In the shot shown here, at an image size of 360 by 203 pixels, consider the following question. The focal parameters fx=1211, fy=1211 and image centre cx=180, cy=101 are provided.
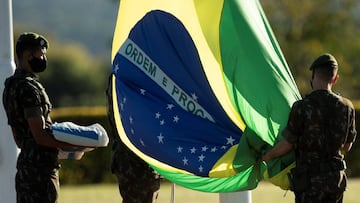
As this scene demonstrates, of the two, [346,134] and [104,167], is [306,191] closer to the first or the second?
[346,134]

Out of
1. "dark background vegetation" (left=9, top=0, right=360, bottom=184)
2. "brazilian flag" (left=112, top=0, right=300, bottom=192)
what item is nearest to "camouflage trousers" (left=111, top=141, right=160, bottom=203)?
"brazilian flag" (left=112, top=0, right=300, bottom=192)

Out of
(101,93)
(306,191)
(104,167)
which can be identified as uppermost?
(101,93)

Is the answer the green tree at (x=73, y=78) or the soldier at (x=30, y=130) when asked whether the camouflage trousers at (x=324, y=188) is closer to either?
the soldier at (x=30, y=130)

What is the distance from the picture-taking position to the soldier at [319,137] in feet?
31.9

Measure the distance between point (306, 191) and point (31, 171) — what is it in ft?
7.61

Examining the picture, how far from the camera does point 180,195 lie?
2019cm

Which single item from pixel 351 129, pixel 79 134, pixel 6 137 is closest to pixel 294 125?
pixel 351 129

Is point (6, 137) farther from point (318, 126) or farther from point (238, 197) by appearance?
point (318, 126)

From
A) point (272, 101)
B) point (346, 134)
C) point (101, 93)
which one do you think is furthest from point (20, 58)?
point (101, 93)

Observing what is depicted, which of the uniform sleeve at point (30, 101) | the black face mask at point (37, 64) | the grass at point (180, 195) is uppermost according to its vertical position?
the grass at point (180, 195)

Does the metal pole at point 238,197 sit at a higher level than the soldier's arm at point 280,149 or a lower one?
lower

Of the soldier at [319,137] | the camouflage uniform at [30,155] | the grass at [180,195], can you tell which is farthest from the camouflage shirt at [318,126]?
the grass at [180,195]

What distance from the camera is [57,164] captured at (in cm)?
1033

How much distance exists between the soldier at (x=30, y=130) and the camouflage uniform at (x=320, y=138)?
1986 millimetres
